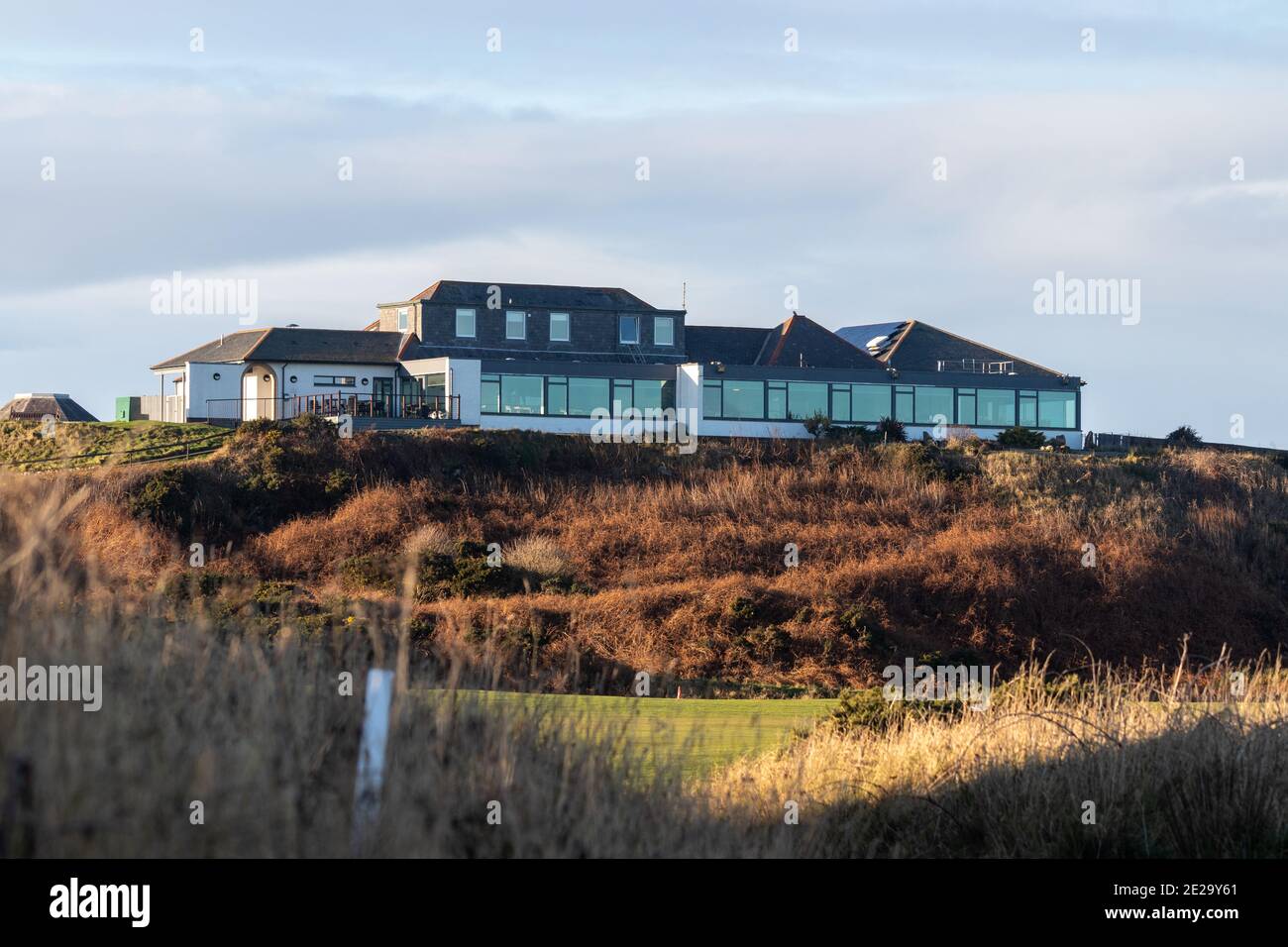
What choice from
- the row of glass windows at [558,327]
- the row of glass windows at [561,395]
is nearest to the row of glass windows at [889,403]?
the row of glass windows at [561,395]

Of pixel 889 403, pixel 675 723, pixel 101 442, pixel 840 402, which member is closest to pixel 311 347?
pixel 101 442

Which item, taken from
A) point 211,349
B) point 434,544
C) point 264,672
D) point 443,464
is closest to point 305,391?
point 211,349

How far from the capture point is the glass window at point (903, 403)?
2445 inches

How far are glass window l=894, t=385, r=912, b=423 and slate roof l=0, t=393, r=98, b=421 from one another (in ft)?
123

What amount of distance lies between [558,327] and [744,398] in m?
10.8

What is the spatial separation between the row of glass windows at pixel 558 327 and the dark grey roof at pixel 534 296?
0.49 m

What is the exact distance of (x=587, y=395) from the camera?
59.4 meters

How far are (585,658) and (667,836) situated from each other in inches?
895

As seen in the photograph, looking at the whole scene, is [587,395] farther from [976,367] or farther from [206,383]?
[976,367]

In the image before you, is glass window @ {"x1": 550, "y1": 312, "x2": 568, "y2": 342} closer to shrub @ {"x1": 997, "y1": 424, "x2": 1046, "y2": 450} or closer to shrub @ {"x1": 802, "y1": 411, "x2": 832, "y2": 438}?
shrub @ {"x1": 802, "y1": 411, "x2": 832, "y2": 438}

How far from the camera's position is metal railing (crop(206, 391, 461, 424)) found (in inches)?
2271

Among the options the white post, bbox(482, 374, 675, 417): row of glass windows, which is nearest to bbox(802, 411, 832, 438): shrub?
bbox(482, 374, 675, 417): row of glass windows

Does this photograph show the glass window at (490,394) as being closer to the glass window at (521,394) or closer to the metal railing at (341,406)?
the glass window at (521,394)
